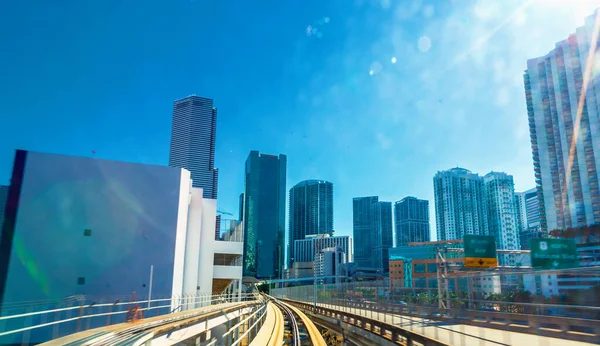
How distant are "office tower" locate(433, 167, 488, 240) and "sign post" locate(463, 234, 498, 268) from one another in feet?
464

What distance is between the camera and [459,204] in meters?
160

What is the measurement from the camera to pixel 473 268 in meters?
24.7

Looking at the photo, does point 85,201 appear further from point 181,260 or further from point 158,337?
point 158,337

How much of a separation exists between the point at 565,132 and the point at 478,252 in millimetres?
65628

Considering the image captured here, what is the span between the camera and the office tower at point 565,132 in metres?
70.4

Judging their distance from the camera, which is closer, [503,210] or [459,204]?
[503,210]

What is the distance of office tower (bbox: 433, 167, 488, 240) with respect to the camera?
516ft

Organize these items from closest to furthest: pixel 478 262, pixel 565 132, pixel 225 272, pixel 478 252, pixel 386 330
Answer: pixel 386 330
pixel 478 262
pixel 478 252
pixel 225 272
pixel 565 132

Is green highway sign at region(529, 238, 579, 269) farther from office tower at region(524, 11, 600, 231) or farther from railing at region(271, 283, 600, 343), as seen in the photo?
office tower at region(524, 11, 600, 231)

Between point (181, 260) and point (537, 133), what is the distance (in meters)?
80.8

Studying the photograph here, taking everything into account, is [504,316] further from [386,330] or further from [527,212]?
[527,212]

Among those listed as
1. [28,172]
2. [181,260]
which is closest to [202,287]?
[181,260]

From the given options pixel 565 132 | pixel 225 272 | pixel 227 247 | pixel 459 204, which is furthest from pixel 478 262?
pixel 459 204

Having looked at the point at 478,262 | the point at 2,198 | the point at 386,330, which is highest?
the point at 2,198
